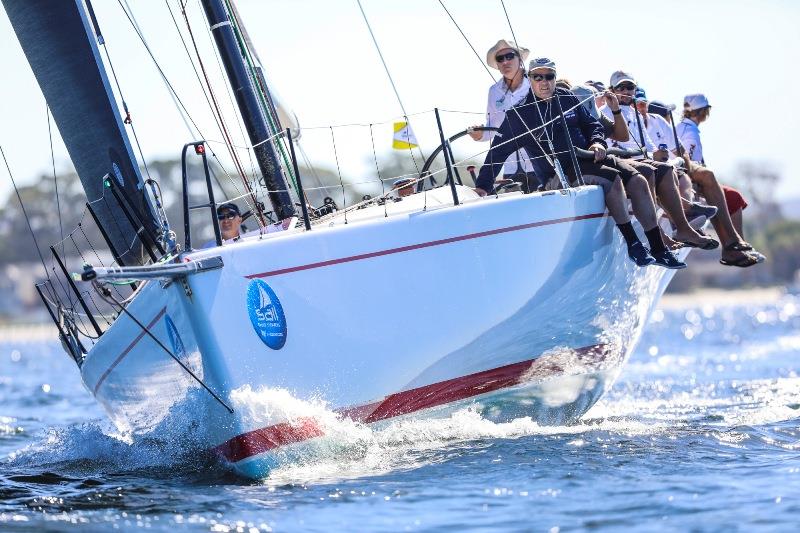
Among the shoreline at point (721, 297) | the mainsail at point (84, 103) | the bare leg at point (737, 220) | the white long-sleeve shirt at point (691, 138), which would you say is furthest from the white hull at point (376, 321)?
the shoreline at point (721, 297)

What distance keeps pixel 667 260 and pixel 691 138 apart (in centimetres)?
216

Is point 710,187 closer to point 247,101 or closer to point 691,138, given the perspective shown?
point 691,138

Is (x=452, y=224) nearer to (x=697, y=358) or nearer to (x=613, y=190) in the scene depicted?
(x=613, y=190)

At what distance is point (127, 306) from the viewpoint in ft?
21.2

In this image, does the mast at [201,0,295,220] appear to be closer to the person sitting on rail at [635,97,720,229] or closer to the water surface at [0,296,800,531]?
the water surface at [0,296,800,531]

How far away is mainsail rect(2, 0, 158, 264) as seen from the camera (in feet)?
24.3

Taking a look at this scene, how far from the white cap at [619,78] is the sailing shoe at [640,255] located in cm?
145

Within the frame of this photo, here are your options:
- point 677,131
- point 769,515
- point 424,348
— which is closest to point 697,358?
point 677,131

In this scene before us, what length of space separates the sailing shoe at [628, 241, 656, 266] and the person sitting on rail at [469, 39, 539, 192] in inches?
28.7

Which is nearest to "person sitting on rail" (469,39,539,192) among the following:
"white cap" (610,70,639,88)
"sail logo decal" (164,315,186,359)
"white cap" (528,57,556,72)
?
"white cap" (528,57,556,72)

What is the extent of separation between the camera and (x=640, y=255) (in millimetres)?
7047

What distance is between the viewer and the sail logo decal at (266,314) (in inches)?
235

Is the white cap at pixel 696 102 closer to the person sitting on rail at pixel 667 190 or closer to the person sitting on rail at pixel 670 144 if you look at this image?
the person sitting on rail at pixel 670 144

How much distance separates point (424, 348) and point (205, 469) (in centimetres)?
137
